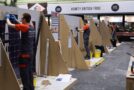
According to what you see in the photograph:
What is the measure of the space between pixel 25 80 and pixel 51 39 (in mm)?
2598

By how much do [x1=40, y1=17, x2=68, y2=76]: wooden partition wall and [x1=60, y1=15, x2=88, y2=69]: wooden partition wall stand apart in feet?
5.30

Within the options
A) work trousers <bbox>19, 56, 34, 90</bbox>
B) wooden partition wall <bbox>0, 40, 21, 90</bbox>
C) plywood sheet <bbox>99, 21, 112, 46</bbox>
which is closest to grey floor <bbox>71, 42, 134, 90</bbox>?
work trousers <bbox>19, 56, 34, 90</bbox>

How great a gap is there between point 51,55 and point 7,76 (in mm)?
3021

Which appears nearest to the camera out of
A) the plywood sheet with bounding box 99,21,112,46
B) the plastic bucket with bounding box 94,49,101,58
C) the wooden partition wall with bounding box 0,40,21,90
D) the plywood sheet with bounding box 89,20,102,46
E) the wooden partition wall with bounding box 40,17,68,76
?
the wooden partition wall with bounding box 0,40,21,90

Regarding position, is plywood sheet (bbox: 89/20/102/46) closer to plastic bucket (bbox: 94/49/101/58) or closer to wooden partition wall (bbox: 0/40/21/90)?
plastic bucket (bbox: 94/49/101/58)

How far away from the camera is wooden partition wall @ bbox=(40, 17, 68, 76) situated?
8828mm

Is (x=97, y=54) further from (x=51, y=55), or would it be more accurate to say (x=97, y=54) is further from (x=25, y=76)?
(x=25, y=76)

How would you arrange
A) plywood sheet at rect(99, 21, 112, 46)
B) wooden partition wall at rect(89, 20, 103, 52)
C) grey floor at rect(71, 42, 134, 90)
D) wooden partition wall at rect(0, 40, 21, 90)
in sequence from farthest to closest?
plywood sheet at rect(99, 21, 112, 46), wooden partition wall at rect(89, 20, 103, 52), grey floor at rect(71, 42, 134, 90), wooden partition wall at rect(0, 40, 21, 90)

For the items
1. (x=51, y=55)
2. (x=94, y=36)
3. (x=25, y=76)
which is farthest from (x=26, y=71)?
(x=94, y=36)

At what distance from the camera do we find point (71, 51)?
35.6 feet

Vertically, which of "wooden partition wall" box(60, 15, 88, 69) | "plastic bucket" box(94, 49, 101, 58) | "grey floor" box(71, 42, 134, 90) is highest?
"wooden partition wall" box(60, 15, 88, 69)

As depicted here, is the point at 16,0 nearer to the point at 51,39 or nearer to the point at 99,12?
the point at 99,12

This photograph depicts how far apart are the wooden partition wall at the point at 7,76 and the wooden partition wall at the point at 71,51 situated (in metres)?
4.57

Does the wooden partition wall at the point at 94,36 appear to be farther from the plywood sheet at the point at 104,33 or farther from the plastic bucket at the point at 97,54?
the plywood sheet at the point at 104,33
